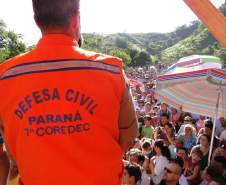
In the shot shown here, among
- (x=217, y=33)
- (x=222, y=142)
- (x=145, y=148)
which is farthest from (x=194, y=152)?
(x=217, y=33)

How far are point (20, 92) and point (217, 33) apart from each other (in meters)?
0.86

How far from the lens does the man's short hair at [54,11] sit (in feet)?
5.39

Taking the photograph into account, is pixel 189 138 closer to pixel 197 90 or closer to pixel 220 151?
pixel 220 151

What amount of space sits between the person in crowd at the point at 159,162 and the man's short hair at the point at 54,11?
15.0 feet

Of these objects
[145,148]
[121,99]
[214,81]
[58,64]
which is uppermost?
[58,64]

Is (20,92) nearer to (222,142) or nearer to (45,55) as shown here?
(45,55)

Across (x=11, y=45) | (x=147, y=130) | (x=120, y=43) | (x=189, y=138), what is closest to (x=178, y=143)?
(x=189, y=138)

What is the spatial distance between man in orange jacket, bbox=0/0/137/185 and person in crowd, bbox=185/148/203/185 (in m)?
4.67

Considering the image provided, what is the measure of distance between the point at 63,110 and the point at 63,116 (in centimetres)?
2

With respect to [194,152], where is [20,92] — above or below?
above

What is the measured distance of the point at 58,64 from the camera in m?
1.64

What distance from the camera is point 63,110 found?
63.0 inches

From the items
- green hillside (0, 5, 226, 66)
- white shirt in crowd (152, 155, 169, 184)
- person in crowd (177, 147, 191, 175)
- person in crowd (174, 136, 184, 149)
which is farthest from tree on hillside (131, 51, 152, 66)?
white shirt in crowd (152, 155, 169, 184)

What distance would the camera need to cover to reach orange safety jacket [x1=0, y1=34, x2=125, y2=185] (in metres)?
1.60
